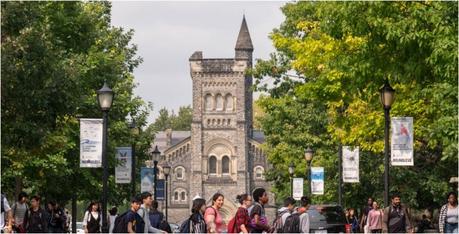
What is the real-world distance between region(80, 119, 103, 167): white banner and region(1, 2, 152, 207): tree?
2.19 meters

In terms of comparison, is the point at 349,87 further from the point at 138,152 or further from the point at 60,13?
the point at 138,152

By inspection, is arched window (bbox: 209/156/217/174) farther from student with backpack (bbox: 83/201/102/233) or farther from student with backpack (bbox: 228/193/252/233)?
student with backpack (bbox: 228/193/252/233)

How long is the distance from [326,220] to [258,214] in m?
13.8

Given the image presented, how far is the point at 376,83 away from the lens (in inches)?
1286

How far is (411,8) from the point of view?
96.7ft

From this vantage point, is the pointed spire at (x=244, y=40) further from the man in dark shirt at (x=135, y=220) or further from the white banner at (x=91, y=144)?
the man in dark shirt at (x=135, y=220)

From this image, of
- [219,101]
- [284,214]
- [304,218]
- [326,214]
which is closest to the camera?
[304,218]

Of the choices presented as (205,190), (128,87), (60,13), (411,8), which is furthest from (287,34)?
(205,190)

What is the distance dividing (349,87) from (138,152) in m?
30.6

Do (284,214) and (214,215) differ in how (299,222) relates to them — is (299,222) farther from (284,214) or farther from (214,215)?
(214,215)

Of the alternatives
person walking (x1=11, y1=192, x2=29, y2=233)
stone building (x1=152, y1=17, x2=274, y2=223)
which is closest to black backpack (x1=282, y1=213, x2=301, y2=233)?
person walking (x1=11, y1=192, x2=29, y2=233)

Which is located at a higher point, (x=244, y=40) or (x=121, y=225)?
(x=244, y=40)

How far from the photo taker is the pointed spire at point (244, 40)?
159 metres

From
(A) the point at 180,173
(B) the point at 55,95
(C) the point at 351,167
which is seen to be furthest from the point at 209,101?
(B) the point at 55,95
